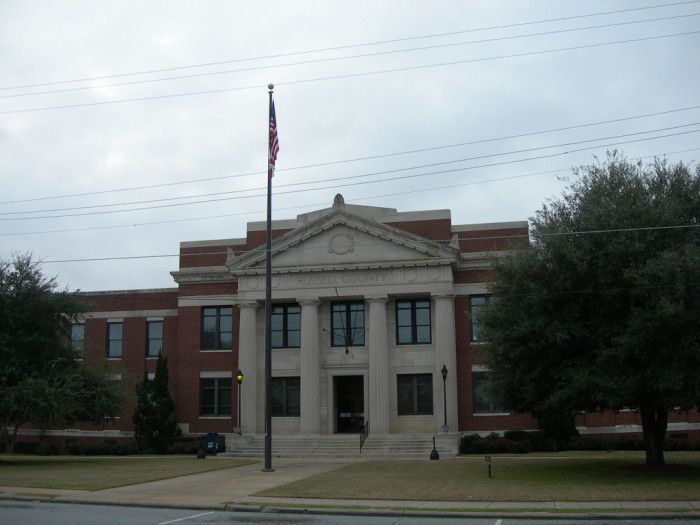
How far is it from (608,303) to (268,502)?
491 inches

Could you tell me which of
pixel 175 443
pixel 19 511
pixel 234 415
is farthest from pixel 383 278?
pixel 19 511

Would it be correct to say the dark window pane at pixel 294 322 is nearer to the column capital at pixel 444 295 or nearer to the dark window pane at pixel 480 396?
the column capital at pixel 444 295

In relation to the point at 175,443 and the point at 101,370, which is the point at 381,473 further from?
the point at 175,443

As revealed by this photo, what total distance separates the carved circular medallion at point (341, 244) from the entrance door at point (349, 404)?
7.16 m

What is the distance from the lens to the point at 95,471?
2889 cm

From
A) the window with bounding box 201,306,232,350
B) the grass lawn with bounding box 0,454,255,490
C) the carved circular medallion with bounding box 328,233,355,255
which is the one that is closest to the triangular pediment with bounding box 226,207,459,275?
the carved circular medallion with bounding box 328,233,355,255

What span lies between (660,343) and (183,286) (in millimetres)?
30438

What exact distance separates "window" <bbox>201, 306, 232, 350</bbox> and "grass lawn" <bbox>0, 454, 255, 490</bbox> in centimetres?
1053

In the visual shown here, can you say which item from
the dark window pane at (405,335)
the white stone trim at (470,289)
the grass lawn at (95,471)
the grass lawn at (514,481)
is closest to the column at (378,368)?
the dark window pane at (405,335)

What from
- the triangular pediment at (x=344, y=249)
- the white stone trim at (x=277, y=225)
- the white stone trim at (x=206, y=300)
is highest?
the white stone trim at (x=277, y=225)

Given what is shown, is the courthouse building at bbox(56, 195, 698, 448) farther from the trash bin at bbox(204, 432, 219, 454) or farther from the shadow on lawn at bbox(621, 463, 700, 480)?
the shadow on lawn at bbox(621, 463, 700, 480)

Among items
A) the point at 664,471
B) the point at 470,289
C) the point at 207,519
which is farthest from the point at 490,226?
the point at 207,519

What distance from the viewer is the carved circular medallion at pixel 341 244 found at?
140 feet

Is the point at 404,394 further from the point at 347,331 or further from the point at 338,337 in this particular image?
the point at 338,337
